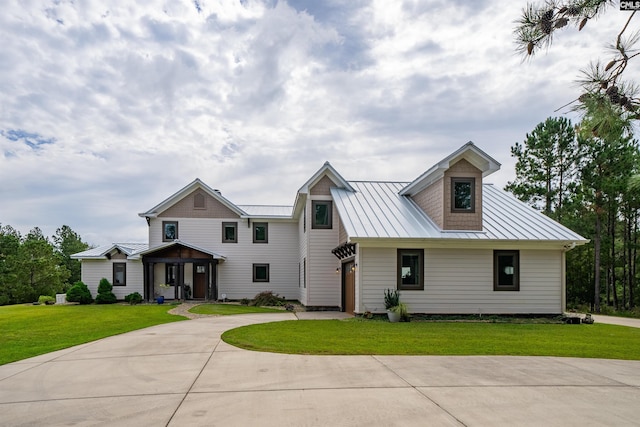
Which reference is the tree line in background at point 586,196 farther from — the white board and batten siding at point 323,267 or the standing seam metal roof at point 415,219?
the white board and batten siding at point 323,267

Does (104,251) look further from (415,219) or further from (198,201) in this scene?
(415,219)

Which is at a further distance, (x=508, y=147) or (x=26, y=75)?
(x=508, y=147)

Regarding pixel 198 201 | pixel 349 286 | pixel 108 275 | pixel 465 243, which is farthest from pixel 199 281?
pixel 465 243

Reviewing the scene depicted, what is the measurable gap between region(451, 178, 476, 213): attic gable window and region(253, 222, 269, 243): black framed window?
13335mm

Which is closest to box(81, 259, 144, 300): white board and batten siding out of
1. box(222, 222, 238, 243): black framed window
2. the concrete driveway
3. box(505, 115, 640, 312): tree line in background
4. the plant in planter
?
box(222, 222, 238, 243): black framed window

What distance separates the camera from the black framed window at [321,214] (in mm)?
21000

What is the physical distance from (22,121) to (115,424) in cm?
1641

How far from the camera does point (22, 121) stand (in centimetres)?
1738

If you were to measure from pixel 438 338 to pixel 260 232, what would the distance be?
688 inches

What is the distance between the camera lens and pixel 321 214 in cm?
2106

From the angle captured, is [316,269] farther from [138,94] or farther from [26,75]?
[26,75]

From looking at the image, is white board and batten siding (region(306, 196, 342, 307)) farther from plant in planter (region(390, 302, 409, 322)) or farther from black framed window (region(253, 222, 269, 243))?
black framed window (region(253, 222, 269, 243))

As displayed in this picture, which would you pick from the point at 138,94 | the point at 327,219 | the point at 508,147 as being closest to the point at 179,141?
the point at 138,94

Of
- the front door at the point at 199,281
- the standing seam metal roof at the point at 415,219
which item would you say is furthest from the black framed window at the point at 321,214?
the front door at the point at 199,281
